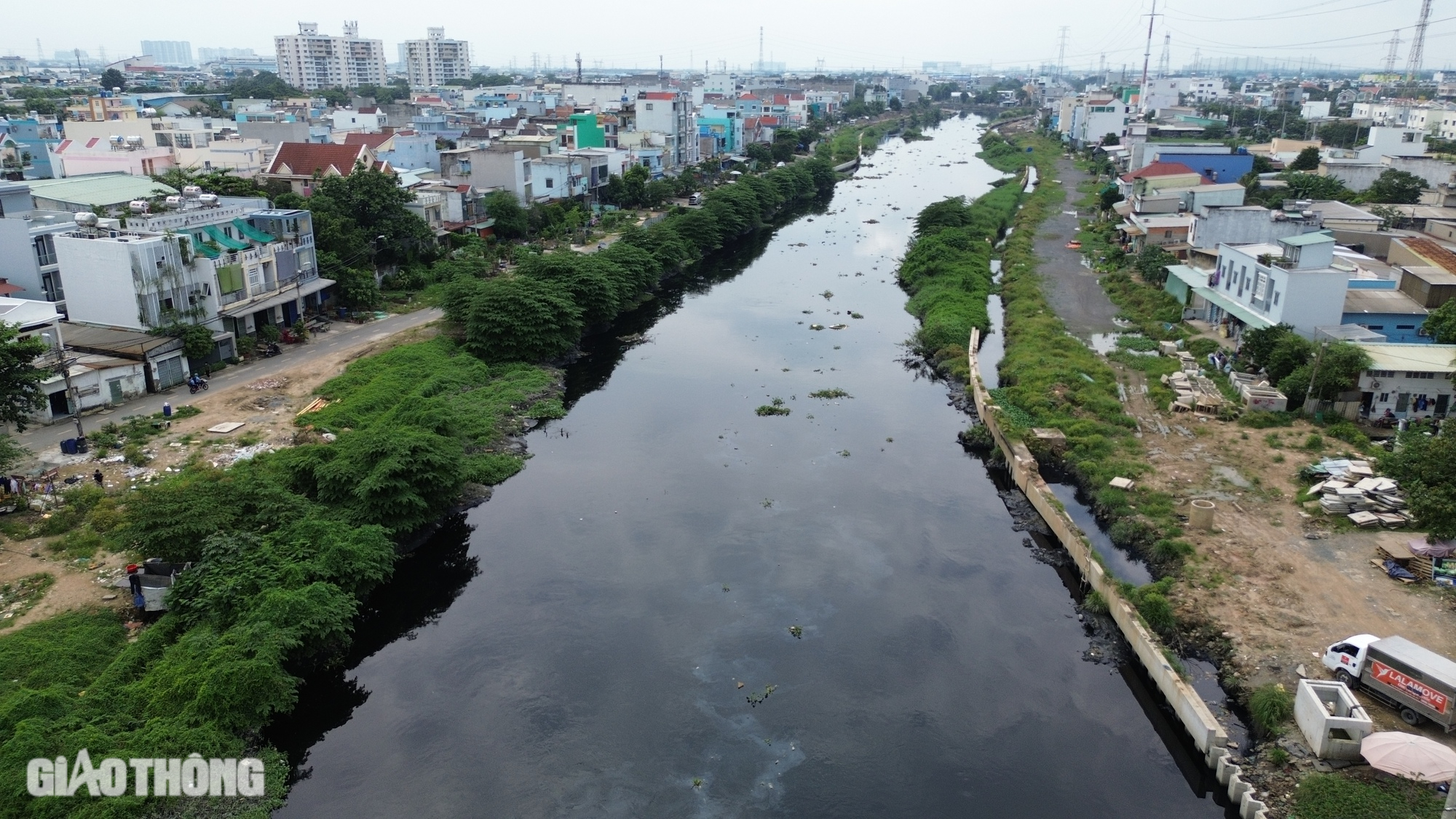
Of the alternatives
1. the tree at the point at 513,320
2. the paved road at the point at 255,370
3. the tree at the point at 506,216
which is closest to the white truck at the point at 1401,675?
the tree at the point at 513,320

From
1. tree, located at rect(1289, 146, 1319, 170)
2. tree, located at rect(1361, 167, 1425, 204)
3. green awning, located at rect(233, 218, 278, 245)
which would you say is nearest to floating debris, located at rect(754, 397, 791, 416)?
green awning, located at rect(233, 218, 278, 245)

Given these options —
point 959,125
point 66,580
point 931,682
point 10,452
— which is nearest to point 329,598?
point 66,580

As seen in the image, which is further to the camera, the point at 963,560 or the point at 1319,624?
the point at 963,560

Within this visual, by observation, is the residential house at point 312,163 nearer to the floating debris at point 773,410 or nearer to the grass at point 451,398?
the grass at point 451,398

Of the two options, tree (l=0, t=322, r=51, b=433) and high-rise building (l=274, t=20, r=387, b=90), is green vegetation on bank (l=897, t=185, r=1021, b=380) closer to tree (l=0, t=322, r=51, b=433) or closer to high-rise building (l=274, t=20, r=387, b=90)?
tree (l=0, t=322, r=51, b=433)

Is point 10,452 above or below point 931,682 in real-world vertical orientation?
above

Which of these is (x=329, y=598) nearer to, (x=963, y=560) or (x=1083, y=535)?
(x=963, y=560)

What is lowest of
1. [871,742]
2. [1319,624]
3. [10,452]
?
[871,742]
